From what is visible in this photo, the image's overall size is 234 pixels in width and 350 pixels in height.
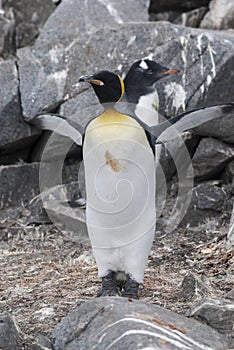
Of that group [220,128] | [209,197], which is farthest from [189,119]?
[220,128]

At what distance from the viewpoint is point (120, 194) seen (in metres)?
4.26

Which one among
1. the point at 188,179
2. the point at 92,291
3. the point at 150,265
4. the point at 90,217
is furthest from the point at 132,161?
the point at 188,179

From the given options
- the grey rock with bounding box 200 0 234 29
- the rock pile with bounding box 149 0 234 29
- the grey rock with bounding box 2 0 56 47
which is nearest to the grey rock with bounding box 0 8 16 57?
the grey rock with bounding box 2 0 56 47

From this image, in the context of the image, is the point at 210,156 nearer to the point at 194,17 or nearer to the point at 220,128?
the point at 220,128

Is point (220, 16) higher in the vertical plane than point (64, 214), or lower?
higher

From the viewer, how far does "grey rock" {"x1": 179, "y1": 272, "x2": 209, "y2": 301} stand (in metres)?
4.29

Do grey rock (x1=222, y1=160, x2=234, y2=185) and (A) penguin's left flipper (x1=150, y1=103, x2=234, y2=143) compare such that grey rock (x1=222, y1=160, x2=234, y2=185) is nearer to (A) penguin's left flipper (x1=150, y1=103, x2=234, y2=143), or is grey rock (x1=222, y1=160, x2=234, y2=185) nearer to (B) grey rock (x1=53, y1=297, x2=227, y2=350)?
(A) penguin's left flipper (x1=150, y1=103, x2=234, y2=143)

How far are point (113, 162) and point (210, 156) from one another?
3007mm

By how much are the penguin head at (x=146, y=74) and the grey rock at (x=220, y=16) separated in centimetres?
190

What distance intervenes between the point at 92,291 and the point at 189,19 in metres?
5.17

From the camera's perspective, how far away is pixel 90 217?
14.4 feet

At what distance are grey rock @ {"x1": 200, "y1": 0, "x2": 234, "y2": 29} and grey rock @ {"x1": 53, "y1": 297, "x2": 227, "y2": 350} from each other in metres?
5.65

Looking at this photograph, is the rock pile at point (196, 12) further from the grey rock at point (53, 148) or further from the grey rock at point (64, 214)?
the grey rock at point (64, 214)

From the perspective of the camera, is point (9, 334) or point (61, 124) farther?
point (61, 124)
